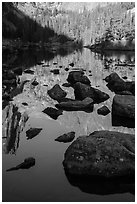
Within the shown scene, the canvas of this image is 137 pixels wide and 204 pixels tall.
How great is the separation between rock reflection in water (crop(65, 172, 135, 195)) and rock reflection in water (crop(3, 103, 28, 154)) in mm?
3766

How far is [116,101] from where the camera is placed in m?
19.4

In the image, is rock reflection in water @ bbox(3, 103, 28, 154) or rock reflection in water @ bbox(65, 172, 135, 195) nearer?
rock reflection in water @ bbox(65, 172, 135, 195)

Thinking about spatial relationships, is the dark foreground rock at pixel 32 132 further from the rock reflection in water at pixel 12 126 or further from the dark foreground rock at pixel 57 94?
the dark foreground rock at pixel 57 94

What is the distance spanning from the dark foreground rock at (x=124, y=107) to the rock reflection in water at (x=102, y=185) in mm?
8872

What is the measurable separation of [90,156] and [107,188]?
1.39m

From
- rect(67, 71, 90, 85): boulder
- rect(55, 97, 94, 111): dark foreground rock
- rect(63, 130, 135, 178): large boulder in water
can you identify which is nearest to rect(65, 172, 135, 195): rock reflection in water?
rect(63, 130, 135, 178): large boulder in water

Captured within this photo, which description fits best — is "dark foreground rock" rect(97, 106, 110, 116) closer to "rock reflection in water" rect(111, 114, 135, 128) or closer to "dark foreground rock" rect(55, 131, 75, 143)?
"rock reflection in water" rect(111, 114, 135, 128)

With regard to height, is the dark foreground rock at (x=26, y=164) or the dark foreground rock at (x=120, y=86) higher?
the dark foreground rock at (x=120, y=86)

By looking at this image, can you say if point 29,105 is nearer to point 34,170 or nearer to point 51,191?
point 34,170

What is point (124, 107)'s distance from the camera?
61.7 ft

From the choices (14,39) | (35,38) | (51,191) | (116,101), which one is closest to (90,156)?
(51,191)

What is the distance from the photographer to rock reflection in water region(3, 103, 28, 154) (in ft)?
42.6

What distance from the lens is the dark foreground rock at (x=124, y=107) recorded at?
60.8 feet

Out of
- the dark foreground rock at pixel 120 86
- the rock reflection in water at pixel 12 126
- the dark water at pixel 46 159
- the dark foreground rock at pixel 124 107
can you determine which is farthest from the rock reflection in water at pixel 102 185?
the dark foreground rock at pixel 120 86
